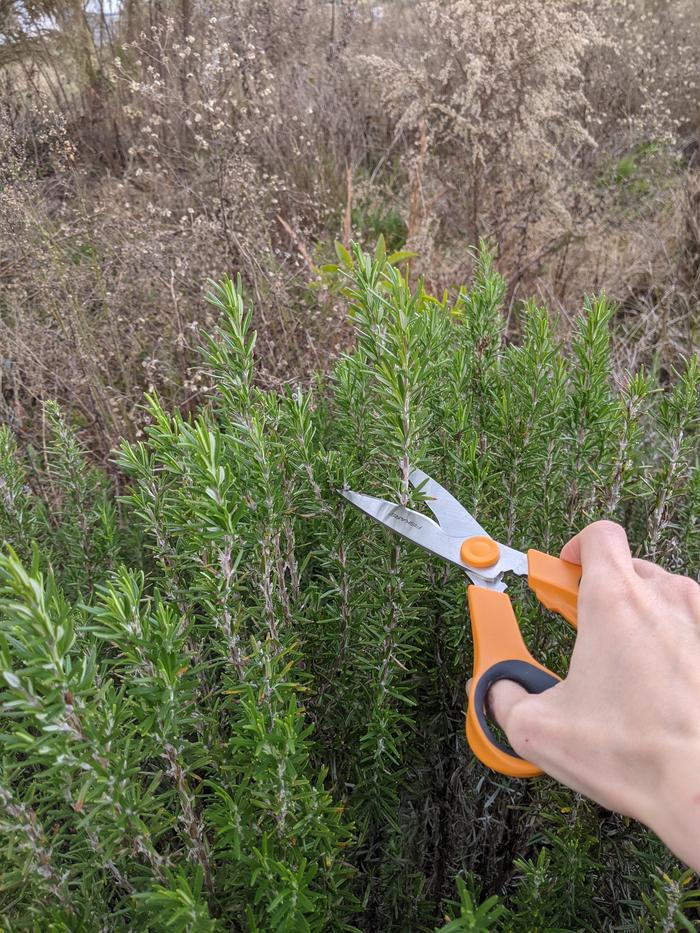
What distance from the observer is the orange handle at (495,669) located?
3.38 feet

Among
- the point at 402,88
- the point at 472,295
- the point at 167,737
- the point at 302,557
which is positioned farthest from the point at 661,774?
the point at 402,88

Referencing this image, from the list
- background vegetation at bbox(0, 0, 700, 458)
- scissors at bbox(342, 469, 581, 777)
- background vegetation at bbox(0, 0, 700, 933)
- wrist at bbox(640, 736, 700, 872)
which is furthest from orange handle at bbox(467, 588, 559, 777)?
background vegetation at bbox(0, 0, 700, 458)

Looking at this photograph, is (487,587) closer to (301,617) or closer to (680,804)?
(301,617)

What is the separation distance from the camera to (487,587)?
4.34 feet

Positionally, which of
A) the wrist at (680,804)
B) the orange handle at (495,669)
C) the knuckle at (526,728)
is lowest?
the orange handle at (495,669)

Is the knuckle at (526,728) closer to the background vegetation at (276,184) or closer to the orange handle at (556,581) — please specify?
the orange handle at (556,581)

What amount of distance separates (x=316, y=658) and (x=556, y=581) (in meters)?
0.60

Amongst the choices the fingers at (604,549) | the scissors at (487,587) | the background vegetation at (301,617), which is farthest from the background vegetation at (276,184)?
the fingers at (604,549)

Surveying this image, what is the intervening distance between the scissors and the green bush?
0.06m

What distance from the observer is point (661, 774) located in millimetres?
792

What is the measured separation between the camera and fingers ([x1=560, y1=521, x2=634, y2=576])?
105 cm

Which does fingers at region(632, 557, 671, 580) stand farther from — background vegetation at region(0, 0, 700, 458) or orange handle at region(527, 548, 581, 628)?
background vegetation at region(0, 0, 700, 458)

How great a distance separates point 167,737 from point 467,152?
17.1 ft

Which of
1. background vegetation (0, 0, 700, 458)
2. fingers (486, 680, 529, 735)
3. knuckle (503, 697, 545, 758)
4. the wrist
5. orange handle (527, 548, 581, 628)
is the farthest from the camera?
background vegetation (0, 0, 700, 458)
